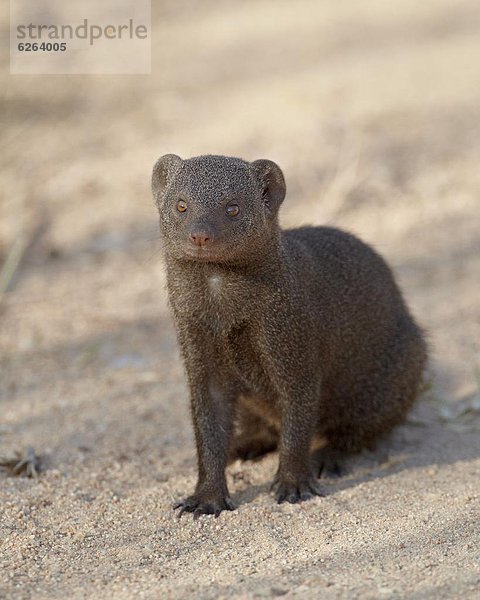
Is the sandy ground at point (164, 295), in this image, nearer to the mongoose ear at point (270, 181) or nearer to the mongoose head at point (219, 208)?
the mongoose head at point (219, 208)

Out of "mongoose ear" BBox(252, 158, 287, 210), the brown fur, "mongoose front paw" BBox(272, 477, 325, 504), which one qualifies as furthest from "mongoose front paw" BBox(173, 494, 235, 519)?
"mongoose ear" BBox(252, 158, 287, 210)

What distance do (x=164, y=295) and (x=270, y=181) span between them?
2.39m

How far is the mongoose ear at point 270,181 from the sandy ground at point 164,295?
47.4 inches

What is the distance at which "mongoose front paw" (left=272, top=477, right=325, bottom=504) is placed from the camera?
3.89m

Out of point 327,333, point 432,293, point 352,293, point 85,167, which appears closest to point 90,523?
point 327,333

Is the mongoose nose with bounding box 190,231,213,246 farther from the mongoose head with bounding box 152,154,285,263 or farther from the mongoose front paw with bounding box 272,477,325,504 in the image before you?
the mongoose front paw with bounding box 272,477,325,504

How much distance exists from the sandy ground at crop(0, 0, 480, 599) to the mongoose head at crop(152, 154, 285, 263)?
3.39 feet

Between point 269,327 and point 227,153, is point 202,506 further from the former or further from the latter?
point 227,153

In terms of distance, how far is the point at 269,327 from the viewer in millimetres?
3738

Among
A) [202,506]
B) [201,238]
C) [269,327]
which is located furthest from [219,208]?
[202,506]

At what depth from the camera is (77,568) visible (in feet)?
10.6

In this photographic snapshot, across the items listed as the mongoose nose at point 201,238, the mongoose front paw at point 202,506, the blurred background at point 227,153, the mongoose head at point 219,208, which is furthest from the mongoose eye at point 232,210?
the blurred background at point 227,153

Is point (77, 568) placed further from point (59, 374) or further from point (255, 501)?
point (59, 374)

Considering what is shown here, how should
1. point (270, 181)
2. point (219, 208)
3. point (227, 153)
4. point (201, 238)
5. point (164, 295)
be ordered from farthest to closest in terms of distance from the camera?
1. point (227, 153)
2. point (164, 295)
3. point (270, 181)
4. point (219, 208)
5. point (201, 238)
